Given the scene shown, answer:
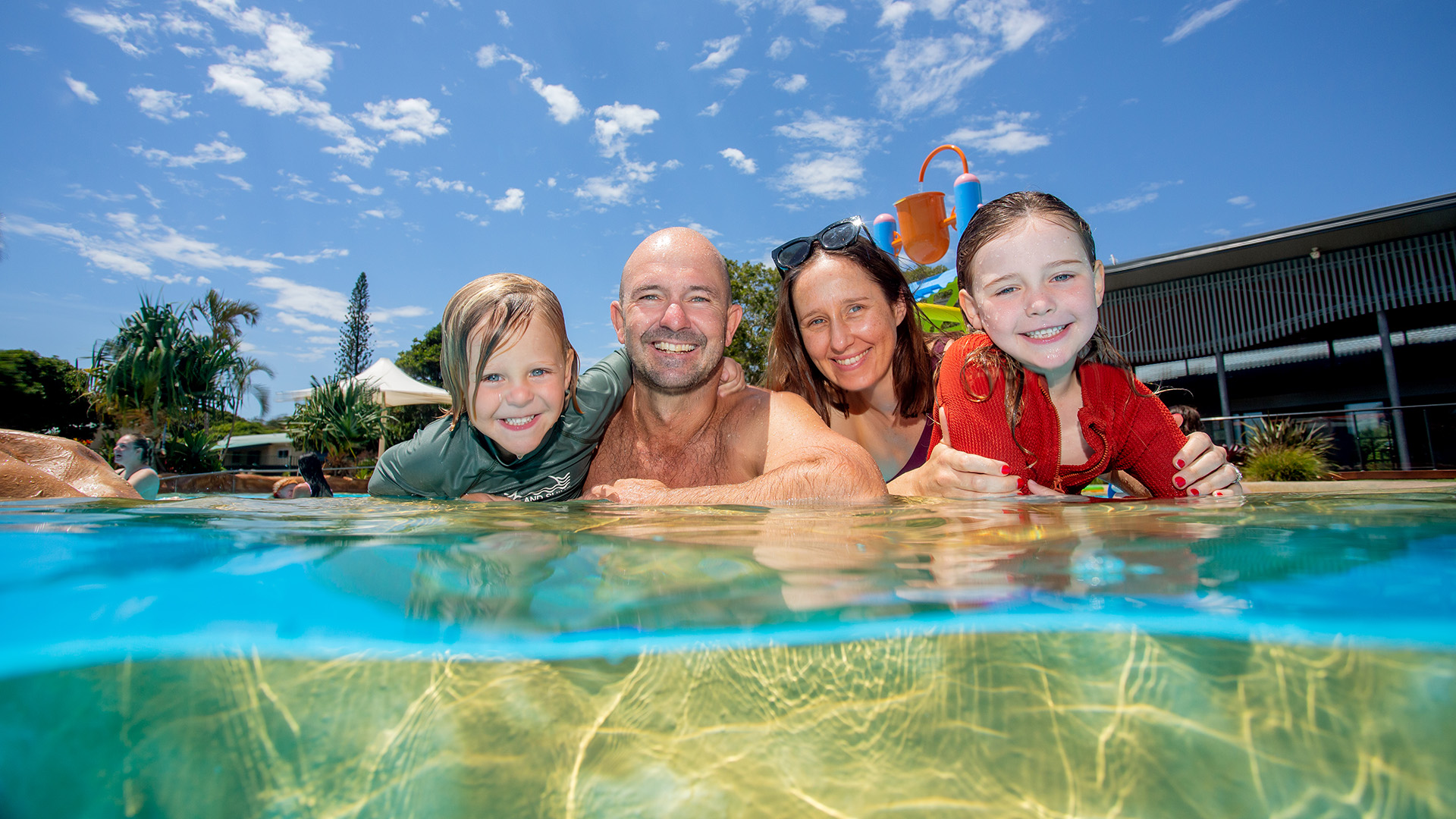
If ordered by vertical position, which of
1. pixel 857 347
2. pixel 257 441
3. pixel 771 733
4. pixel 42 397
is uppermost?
pixel 42 397

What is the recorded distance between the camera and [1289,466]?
32.0 feet

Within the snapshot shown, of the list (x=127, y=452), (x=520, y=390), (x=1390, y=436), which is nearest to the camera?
(x=520, y=390)

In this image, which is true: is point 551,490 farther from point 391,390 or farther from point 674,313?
point 391,390

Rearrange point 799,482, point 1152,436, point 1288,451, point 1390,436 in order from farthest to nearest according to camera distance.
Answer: point 1390,436 < point 1288,451 < point 799,482 < point 1152,436

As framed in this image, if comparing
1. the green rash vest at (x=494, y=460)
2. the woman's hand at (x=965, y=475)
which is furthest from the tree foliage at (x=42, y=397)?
the woman's hand at (x=965, y=475)

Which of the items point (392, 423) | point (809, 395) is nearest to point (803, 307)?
point (809, 395)

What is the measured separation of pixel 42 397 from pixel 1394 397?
38053mm

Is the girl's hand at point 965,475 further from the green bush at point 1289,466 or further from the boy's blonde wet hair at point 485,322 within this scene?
the green bush at point 1289,466

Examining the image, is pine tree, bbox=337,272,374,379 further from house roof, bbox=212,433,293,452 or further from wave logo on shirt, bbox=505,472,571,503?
wave logo on shirt, bbox=505,472,571,503

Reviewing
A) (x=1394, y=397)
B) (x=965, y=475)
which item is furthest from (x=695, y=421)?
(x=1394, y=397)

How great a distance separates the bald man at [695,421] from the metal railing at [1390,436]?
31.4 ft

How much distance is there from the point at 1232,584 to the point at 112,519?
2.93m

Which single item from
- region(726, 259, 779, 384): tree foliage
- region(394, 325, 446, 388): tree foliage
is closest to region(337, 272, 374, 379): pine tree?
region(394, 325, 446, 388): tree foliage

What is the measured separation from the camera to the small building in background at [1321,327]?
10.4 m
